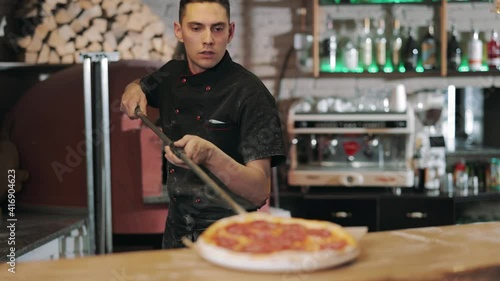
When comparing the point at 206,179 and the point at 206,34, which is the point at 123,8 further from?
the point at 206,179

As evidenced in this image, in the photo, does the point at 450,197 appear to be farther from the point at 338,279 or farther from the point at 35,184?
the point at 338,279

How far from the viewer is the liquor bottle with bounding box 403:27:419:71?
5023 millimetres

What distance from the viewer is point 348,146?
4875mm

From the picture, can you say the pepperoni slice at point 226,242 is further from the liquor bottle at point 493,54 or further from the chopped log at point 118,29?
the liquor bottle at point 493,54

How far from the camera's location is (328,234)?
1.69m

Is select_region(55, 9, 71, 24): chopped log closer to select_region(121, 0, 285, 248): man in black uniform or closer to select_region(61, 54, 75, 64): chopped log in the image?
select_region(61, 54, 75, 64): chopped log

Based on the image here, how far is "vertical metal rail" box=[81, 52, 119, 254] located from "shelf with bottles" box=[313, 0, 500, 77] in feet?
5.86

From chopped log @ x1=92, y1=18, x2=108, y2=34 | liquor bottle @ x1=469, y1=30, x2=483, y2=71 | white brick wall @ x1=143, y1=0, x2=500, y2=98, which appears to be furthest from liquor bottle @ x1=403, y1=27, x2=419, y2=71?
chopped log @ x1=92, y1=18, x2=108, y2=34

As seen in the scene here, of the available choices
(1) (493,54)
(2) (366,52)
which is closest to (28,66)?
(2) (366,52)

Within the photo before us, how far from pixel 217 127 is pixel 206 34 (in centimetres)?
27

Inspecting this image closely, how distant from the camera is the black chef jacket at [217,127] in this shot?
82.9 inches

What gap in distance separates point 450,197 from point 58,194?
7.97 feet

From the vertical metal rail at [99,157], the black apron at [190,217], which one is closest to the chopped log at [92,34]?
the vertical metal rail at [99,157]

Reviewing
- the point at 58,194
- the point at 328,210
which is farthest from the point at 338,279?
the point at 328,210
